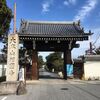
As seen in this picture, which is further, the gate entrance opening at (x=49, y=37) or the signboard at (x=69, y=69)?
the signboard at (x=69, y=69)

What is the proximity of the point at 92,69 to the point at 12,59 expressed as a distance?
16934 millimetres

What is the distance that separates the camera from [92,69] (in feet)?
109

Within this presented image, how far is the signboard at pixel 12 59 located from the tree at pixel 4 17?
594cm

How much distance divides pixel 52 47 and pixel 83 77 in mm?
5556

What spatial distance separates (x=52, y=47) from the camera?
31.5 metres

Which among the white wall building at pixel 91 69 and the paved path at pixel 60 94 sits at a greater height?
the white wall building at pixel 91 69

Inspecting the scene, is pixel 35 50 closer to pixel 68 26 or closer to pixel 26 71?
pixel 26 71

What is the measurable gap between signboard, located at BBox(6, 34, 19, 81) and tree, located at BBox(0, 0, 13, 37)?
5937mm

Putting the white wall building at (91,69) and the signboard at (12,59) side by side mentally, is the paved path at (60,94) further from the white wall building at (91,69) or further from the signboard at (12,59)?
the white wall building at (91,69)

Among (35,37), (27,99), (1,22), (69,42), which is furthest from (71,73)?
(27,99)

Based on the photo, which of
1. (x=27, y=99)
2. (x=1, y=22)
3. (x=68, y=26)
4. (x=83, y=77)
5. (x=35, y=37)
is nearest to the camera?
(x=27, y=99)

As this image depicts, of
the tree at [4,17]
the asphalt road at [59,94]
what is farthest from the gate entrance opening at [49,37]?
the asphalt road at [59,94]

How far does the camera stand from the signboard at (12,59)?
719 inches

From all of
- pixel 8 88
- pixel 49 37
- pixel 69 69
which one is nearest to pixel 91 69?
pixel 69 69
